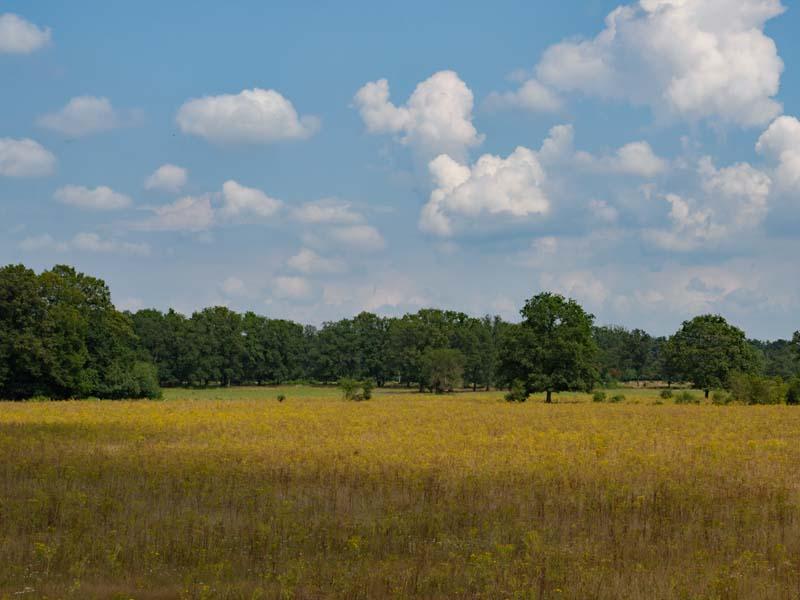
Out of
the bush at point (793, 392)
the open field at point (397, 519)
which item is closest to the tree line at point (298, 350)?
the bush at point (793, 392)

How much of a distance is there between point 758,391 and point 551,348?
800 inches

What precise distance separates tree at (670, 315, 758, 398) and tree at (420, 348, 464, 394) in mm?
41448

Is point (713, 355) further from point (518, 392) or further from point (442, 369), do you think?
point (442, 369)

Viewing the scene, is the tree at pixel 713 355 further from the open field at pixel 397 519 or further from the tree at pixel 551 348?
the open field at pixel 397 519

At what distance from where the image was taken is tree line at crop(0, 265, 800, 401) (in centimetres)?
7175

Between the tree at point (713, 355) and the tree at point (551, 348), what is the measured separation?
27370mm

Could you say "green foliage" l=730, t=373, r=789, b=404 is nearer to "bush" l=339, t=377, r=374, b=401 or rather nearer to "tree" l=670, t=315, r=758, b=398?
"tree" l=670, t=315, r=758, b=398

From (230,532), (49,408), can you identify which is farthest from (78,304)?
(230,532)

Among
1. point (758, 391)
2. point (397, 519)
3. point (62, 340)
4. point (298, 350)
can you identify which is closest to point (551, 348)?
point (758, 391)

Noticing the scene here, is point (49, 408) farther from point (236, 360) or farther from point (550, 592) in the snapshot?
point (236, 360)

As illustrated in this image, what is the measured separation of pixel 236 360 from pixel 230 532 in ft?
448

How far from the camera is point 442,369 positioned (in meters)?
132

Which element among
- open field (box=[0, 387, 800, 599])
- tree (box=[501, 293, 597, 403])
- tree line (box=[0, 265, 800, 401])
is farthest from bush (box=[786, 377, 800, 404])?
open field (box=[0, 387, 800, 599])

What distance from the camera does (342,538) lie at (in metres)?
13.8
